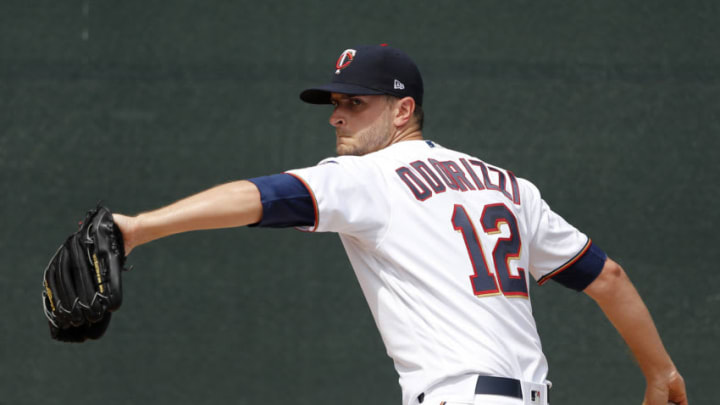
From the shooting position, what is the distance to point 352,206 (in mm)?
1751

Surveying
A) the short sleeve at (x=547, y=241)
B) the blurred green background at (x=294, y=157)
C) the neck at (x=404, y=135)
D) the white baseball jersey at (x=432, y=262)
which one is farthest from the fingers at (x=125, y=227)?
the blurred green background at (x=294, y=157)

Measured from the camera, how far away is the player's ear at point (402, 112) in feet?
7.11

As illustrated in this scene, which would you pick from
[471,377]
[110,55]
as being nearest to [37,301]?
[110,55]

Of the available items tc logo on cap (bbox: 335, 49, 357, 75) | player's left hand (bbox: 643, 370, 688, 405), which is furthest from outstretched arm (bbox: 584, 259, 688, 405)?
tc logo on cap (bbox: 335, 49, 357, 75)

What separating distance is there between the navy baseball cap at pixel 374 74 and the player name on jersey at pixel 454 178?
0.26 m

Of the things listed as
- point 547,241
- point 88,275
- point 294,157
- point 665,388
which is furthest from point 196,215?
point 294,157

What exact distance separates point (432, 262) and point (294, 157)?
6.30ft

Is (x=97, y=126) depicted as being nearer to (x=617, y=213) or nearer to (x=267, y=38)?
(x=267, y=38)

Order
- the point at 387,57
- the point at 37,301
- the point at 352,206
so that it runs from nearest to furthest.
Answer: the point at 352,206, the point at 387,57, the point at 37,301

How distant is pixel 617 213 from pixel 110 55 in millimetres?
2302

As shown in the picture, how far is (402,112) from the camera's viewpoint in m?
2.17

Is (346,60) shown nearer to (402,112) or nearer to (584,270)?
(402,112)

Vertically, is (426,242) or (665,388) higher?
(426,242)

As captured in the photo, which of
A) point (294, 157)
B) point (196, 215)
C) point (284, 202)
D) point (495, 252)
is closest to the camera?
point (196, 215)
